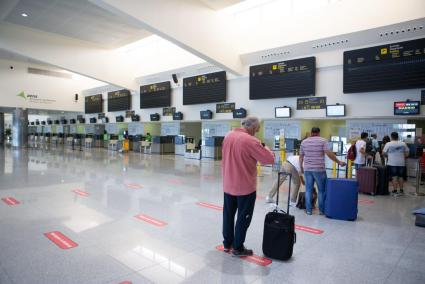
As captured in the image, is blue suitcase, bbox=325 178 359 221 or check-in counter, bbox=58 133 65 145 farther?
check-in counter, bbox=58 133 65 145

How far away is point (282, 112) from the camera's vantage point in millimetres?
10648

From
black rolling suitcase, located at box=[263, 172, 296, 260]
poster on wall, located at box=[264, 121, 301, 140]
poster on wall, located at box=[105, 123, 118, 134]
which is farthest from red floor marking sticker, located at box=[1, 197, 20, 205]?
poster on wall, located at box=[105, 123, 118, 134]

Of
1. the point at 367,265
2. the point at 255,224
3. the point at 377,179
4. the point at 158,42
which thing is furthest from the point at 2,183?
the point at 158,42

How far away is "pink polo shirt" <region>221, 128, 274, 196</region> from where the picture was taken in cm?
301

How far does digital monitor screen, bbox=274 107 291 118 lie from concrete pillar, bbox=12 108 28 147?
17532 millimetres

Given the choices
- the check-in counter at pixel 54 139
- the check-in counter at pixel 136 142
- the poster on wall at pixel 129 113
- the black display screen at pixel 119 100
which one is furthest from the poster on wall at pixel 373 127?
the check-in counter at pixel 54 139

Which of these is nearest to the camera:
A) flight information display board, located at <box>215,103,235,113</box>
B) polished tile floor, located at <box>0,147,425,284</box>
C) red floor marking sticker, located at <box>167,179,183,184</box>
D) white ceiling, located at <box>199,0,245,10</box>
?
polished tile floor, located at <box>0,147,425,284</box>

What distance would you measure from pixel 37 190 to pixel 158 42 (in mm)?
10667

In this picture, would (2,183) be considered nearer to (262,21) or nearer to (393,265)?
(393,265)

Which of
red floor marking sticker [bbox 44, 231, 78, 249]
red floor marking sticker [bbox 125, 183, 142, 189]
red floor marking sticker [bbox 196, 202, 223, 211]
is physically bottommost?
red floor marking sticker [bbox 196, 202, 223, 211]

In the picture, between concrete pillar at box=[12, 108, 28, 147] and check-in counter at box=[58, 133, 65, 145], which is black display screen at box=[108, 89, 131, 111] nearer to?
concrete pillar at box=[12, 108, 28, 147]

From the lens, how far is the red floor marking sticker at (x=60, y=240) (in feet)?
11.1

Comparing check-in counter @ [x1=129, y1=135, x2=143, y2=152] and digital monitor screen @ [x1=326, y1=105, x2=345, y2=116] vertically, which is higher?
digital monitor screen @ [x1=326, y1=105, x2=345, y2=116]

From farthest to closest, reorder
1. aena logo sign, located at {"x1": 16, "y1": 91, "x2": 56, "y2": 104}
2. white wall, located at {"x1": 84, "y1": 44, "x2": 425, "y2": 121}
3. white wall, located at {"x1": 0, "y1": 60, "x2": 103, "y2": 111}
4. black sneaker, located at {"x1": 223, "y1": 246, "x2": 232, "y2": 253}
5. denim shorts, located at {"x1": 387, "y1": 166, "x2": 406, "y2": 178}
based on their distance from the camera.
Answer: aena logo sign, located at {"x1": 16, "y1": 91, "x2": 56, "y2": 104}
white wall, located at {"x1": 0, "y1": 60, "x2": 103, "y2": 111}
white wall, located at {"x1": 84, "y1": 44, "x2": 425, "y2": 121}
denim shorts, located at {"x1": 387, "y1": 166, "x2": 406, "y2": 178}
black sneaker, located at {"x1": 223, "y1": 246, "x2": 232, "y2": 253}
